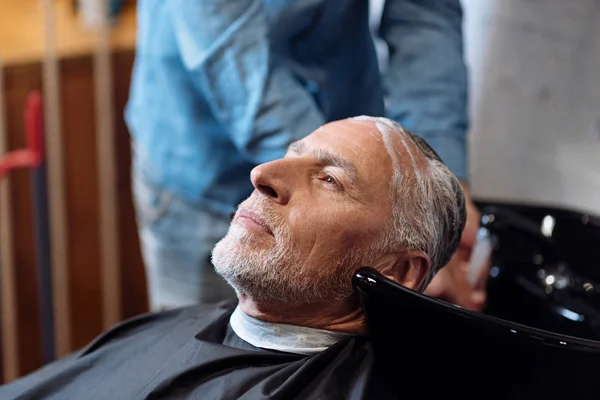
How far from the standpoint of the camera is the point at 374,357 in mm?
971

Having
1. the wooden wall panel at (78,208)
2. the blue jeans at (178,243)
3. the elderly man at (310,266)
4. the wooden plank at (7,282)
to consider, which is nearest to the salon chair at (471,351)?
the elderly man at (310,266)

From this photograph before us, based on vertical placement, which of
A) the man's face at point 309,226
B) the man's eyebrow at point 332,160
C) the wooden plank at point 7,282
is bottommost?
the wooden plank at point 7,282

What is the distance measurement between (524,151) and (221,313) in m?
1.04

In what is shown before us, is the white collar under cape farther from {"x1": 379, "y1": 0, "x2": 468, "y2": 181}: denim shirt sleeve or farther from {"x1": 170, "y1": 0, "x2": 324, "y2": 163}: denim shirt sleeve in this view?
{"x1": 379, "y1": 0, "x2": 468, "y2": 181}: denim shirt sleeve

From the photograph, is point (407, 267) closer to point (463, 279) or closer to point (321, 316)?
point (321, 316)

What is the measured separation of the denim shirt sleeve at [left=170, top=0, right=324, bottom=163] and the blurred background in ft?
2.05

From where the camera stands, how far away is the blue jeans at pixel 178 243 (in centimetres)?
146

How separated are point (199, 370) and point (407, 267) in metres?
0.33

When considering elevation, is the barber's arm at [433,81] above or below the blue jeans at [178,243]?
above

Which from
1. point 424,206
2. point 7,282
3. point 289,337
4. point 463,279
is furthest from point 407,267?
point 7,282

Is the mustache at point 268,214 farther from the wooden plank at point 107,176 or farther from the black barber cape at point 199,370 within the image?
the wooden plank at point 107,176

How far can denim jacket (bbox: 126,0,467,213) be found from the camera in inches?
45.8

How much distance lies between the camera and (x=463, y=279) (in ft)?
4.31

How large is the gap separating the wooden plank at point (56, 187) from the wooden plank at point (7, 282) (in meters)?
0.13
